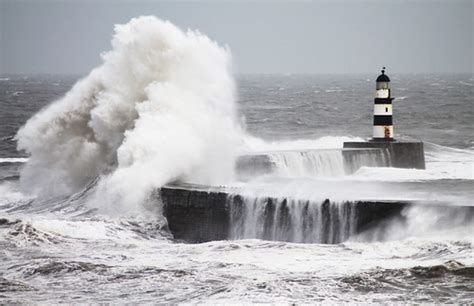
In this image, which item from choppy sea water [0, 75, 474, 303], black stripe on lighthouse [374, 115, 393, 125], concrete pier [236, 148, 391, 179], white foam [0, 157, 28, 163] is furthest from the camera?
white foam [0, 157, 28, 163]

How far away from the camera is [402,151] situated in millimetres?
16172

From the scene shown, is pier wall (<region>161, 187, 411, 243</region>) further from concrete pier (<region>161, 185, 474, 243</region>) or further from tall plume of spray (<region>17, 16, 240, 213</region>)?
tall plume of spray (<region>17, 16, 240, 213</region>)

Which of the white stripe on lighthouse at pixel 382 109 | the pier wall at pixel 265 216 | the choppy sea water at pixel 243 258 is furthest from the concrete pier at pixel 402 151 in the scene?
the pier wall at pixel 265 216

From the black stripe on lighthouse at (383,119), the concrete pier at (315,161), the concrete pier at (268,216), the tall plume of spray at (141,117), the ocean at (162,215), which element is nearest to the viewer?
the ocean at (162,215)

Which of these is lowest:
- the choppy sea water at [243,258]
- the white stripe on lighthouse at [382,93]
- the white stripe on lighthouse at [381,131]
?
the choppy sea water at [243,258]

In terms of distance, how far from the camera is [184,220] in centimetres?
1194

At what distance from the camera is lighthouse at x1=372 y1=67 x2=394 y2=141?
1625 centimetres

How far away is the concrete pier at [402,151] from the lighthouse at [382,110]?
203mm

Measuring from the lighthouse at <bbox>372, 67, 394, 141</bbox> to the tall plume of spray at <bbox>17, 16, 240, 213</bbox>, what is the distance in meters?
2.46

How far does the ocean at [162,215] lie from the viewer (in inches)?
352

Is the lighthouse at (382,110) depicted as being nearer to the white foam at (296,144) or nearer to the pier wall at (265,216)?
the white foam at (296,144)

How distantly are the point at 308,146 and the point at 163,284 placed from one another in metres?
11.4

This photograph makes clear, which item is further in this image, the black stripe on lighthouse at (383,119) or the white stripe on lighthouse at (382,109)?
the black stripe on lighthouse at (383,119)

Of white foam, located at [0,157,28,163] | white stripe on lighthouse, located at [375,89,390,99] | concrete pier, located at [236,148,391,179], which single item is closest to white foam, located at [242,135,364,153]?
white stripe on lighthouse, located at [375,89,390,99]
